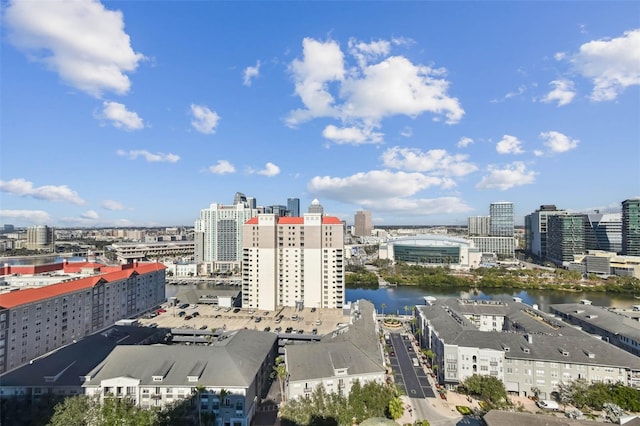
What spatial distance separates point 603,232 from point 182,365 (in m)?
75.5

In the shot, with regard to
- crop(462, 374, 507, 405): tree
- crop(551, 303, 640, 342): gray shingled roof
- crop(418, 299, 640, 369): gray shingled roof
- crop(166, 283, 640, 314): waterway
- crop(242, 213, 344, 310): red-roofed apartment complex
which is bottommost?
crop(166, 283, 640, 314): waterway

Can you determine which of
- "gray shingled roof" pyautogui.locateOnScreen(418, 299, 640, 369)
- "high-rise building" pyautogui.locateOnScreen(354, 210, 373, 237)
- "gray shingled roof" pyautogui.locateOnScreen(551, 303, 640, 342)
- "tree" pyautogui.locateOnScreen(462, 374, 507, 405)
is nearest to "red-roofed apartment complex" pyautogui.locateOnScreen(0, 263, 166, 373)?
"gray shingled roof" pyautogui.locateOnScreen(418, 299, 640, 369)

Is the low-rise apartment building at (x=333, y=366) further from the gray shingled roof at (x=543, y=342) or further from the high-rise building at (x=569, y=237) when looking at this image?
the high-rise building at (x=569, y=237)

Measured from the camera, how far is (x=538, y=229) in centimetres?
7406

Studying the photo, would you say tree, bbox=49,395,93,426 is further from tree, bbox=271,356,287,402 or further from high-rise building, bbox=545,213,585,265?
high-rise building, bbox=545,213,585,265

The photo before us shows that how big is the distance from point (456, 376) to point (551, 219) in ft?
210

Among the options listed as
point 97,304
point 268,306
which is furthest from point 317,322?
point 97,304

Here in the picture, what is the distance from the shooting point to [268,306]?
2891cm

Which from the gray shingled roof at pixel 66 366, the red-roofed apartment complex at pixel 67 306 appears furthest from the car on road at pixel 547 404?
the red-roofed apartment complex at pixel 67 306

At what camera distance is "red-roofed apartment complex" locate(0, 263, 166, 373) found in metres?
18.4

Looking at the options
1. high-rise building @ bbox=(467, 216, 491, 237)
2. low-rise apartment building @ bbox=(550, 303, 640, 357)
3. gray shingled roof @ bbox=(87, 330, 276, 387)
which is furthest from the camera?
high-rise building @ bbox=(467, 216, 491, 237)

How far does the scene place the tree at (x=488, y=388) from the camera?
49.0ft

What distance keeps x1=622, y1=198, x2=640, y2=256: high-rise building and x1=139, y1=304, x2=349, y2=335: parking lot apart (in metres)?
55.2

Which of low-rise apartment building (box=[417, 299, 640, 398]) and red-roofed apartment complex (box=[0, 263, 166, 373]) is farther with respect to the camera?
red-roofed apartment complex (box=[0, 263, 166, 373])
